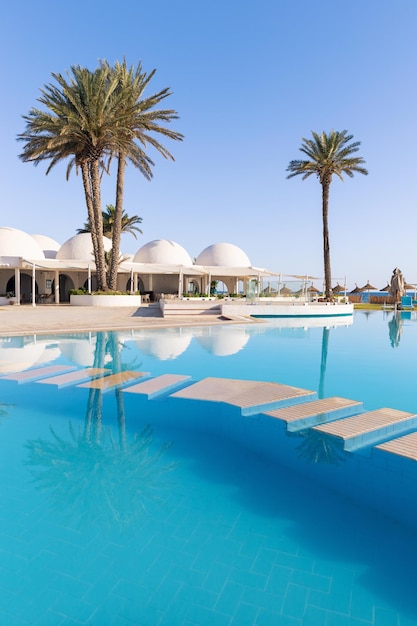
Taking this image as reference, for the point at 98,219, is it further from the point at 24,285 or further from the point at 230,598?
the point at 230,598

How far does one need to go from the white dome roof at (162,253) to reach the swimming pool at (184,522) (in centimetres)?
2827

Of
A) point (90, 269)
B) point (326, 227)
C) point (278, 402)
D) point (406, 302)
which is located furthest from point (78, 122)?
point (406, 302)

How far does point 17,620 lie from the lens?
2406mm

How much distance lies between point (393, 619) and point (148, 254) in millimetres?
34363

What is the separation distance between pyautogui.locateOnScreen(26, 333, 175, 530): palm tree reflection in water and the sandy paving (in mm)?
11272

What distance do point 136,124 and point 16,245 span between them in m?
13.4

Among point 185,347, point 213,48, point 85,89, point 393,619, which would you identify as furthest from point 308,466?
point 85,89

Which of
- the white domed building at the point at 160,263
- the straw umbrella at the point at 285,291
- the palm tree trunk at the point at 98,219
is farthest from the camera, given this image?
the white domed building at the point at 160,263

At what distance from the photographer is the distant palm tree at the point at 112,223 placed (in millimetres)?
37219

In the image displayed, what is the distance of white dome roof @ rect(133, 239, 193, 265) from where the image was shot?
34.9 m

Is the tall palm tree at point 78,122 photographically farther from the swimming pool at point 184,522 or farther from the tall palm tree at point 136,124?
the swimming pool at point 184,522

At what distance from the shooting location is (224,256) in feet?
122

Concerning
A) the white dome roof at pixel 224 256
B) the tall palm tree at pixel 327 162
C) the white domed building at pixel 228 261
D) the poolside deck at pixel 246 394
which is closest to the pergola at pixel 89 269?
the white domed building at pixel 228 261

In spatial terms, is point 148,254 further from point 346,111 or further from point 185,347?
point 185,347
